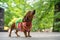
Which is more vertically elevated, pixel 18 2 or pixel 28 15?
pixel 18 2

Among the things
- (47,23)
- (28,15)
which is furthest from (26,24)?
(47,23)

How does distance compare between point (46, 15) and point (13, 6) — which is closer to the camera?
point (46, 15)

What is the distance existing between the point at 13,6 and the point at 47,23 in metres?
1.50

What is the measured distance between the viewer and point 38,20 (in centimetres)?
610

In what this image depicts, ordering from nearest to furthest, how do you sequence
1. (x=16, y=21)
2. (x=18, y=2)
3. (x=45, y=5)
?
(x=16, y=21) < (x=45, y=5) < (x=18, y=2)

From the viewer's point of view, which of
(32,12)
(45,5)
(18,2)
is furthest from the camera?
(18,2)

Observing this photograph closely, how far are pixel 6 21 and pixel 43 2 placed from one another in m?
2.71

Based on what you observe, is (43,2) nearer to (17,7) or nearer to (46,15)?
(46,15)

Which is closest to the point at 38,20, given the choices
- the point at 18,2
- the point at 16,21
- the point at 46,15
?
the point at 46,15

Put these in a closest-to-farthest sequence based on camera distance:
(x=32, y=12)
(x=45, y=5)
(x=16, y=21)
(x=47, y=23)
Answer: (x=32, y=12) → (x=16, y=21) → (x=45, y=5) → (x=47, y=23)

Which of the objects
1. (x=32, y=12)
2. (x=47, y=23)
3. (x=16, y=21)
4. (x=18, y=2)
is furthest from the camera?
(x=18, y=2)

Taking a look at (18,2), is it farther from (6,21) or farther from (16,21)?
(16,21)

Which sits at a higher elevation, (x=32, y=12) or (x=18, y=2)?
(x=18, y=2)

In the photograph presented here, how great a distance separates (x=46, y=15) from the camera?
20.1 ft
